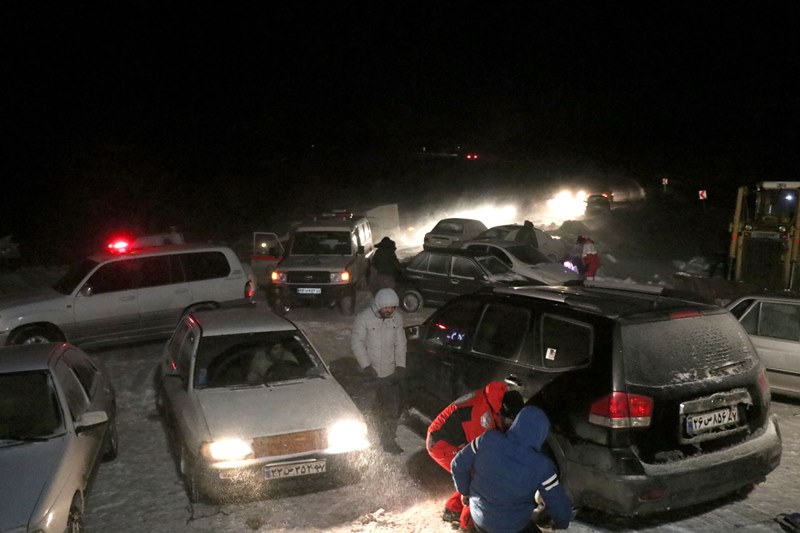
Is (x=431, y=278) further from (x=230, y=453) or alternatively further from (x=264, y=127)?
(x=264, y=127)

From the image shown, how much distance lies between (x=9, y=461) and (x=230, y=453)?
156 centimetres

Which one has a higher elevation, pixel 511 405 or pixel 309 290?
pixel 511 405

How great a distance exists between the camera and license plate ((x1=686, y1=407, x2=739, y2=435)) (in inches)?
182

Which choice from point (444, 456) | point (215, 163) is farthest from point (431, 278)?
point (215, 163)

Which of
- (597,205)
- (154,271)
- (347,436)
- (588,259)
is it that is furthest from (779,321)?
(597,205)

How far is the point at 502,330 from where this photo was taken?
19.0 feet

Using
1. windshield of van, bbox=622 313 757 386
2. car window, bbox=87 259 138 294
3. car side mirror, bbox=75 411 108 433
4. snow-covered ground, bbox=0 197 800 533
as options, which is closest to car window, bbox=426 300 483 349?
snow-covered ground, bbox=0 197 800 533

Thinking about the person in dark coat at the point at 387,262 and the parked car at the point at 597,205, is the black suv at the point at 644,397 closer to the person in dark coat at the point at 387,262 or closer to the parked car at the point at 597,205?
the person in dark coat at the point at 387,262

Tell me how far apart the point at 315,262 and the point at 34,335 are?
18.4 ft

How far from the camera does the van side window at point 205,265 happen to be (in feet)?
38.0

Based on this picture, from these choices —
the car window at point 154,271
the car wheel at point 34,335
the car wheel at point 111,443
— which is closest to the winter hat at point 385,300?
the car wheel at point 111,443

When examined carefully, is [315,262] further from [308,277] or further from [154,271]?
[154,271]

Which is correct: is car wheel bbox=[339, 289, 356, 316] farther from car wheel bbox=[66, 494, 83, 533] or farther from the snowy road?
car wheel bbox=[66, 494, 83, 533]

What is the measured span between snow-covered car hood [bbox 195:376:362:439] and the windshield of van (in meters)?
2.59
